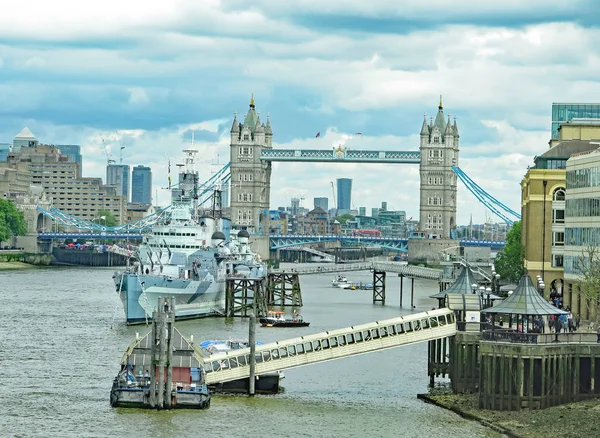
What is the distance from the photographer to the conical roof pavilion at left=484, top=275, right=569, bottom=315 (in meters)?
52.8

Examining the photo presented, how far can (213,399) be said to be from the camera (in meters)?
54.6

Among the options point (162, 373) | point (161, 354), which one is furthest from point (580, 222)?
point (161, 354)

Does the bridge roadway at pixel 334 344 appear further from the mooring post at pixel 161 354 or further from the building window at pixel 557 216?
the building window at pixel 557 216

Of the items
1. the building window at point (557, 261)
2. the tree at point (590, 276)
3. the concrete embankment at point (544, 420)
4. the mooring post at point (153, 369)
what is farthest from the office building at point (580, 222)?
the mooring post at point (153, 369)

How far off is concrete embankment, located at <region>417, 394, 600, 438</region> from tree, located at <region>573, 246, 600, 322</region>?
31.2ft

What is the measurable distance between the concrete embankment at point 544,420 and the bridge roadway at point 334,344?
217 inches

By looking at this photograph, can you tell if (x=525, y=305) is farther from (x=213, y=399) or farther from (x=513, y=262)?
(x=513, y=262)

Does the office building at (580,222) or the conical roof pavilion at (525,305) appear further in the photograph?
the office building at (580,222)

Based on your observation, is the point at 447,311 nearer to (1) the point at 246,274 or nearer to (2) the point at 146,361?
(2) the point at 146,361

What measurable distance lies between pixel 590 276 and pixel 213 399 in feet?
56.6

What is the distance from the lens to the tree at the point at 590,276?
199ft

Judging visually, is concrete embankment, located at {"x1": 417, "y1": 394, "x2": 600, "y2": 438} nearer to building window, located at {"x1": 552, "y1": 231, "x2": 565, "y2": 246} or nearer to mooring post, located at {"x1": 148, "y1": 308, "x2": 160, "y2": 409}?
mooring post, located at {"x1": 148, "y1": 308, "x2": 160, "y2": 409}

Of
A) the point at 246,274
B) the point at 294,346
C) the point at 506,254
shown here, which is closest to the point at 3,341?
the point at 294,346

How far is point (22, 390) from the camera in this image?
58000 millimetres
